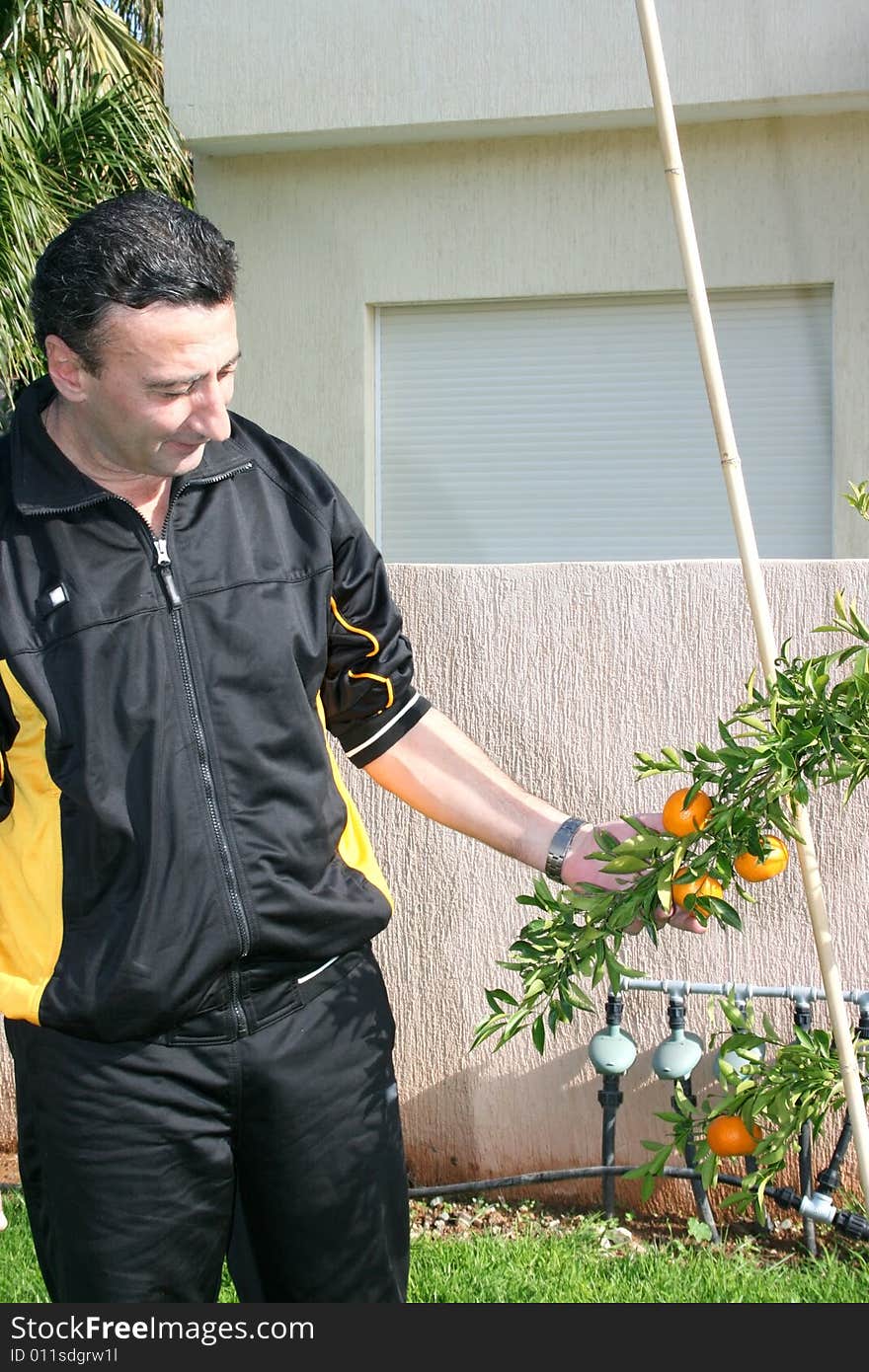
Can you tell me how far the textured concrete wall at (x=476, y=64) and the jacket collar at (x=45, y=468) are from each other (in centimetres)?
576

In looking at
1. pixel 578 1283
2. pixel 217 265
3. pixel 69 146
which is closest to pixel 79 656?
pixel 217 265

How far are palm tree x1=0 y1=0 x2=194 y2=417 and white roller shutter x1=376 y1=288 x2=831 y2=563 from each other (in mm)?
2031

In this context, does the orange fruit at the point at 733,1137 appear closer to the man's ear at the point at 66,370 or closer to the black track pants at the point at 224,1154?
the black track pants at the point at 224,1154

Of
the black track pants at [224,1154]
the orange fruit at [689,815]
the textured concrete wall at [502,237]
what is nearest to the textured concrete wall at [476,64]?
the textured concrete wall at [502,237]

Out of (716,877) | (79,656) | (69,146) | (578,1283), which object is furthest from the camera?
(69,146)

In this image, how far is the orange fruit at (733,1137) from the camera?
1930 mm

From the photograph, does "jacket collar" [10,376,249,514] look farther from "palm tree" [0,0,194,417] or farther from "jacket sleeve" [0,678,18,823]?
"palm tree" [0,0,194,417]

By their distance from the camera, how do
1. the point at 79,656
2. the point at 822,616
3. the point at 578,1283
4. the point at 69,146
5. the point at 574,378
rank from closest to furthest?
the point at 79,656
the point at 578,1283
the point at 822,616
the point at 574,378
the point at 69,146

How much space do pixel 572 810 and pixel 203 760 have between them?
206 centimetres

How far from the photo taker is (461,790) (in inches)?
81.8

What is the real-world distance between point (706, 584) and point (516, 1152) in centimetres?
162

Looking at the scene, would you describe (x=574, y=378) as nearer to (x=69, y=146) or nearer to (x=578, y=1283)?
(x=69, y=146)

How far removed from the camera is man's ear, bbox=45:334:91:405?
1716 millimetres

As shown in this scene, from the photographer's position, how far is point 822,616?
11.7 ft
